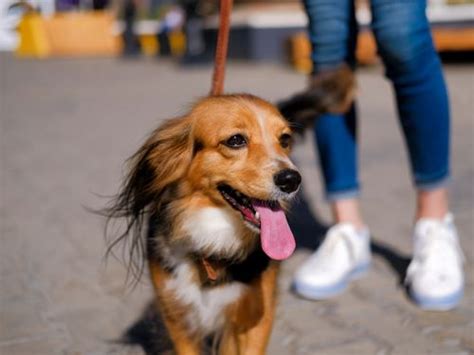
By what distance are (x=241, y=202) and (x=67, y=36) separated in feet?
68.1

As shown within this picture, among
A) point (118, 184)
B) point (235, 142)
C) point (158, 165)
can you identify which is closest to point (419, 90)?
point (235, 142)

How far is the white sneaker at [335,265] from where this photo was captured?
3082 millimetres

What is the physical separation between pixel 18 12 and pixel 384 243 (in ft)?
78.3

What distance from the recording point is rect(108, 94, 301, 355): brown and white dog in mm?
2352

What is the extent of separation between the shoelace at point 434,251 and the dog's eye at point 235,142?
106 cm

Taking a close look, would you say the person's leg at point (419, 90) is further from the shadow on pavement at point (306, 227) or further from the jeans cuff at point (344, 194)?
the shadow on pavement at point (306, 227)

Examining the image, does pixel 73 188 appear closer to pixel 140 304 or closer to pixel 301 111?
pixel 140 304

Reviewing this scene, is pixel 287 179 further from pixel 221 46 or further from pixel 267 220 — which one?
pixel 221 46

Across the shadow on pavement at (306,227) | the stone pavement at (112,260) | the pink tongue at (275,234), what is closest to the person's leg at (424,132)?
the stone pavement at (112,260)

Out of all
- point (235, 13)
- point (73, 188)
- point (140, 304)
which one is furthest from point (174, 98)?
point (140, 304)

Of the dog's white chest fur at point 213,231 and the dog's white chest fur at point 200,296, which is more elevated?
the dog's white chest fur at point 213,231

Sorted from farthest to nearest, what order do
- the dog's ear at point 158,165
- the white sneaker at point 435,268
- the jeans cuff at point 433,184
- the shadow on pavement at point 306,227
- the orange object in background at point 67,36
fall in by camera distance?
the orange object in background at point 67,36 → the shadow on pavement at point 306,227 → the jeans cuff at point 433,184 → the white sneaker at point 435,268 → the dog's ear at point 158,165

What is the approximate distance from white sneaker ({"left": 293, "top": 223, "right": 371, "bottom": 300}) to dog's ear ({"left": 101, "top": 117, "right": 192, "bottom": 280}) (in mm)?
881

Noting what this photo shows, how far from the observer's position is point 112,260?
366 cm
